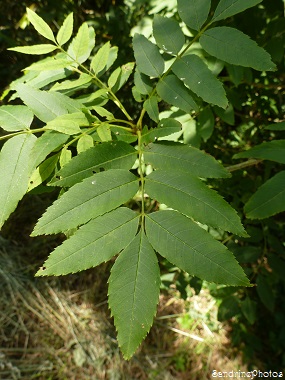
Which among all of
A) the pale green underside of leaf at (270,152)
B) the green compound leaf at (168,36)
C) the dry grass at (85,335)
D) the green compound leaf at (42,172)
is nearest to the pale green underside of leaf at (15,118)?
the green compound leaf at (42,172)

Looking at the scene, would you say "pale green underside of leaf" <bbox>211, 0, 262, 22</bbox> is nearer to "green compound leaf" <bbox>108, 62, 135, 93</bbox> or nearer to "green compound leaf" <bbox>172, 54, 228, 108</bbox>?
"green compound leaf" <bbox>172, 54, 228, 108</bbox>

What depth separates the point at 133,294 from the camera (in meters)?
0.80

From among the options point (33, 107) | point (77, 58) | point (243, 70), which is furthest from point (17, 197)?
point (243, 70)

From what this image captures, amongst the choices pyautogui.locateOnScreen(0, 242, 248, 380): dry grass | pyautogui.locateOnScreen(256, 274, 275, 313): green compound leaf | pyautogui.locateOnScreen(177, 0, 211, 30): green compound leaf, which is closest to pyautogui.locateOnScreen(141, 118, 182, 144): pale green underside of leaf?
pyautogui.locateOnScreen(177, 0, 211, 30): green compound leaf

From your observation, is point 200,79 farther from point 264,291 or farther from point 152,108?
point 264,291

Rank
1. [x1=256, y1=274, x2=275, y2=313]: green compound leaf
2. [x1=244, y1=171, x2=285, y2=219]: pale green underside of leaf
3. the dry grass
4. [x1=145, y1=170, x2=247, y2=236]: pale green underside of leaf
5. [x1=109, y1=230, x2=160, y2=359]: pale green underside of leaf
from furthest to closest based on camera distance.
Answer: the dry grass < [x1=256, y1=274, x2=275, y2=313]: green compound leaf < [x1=244, y1=171, x2=285, y2=219]: pale green underside of leaf < [x1=145, y1=170, x2=247, y2=236]: pale green underside of leaf < [x1=109, y1=230, x2=160, y2=359]: pale green underside of leaf

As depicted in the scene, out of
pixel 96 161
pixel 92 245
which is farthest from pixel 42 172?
pixel 92 245

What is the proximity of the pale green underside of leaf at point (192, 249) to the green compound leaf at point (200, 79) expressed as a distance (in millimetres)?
383

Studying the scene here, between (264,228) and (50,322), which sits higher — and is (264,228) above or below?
above

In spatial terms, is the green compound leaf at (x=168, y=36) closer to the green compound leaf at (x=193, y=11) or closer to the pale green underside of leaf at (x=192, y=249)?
the green compound leaf at (x=193, y=11)

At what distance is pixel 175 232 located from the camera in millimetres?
868

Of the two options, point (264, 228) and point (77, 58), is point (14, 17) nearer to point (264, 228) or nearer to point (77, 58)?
point (77, 58)

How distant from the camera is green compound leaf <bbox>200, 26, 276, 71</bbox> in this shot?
1.01 metres

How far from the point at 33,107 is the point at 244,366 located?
295 centimetres
